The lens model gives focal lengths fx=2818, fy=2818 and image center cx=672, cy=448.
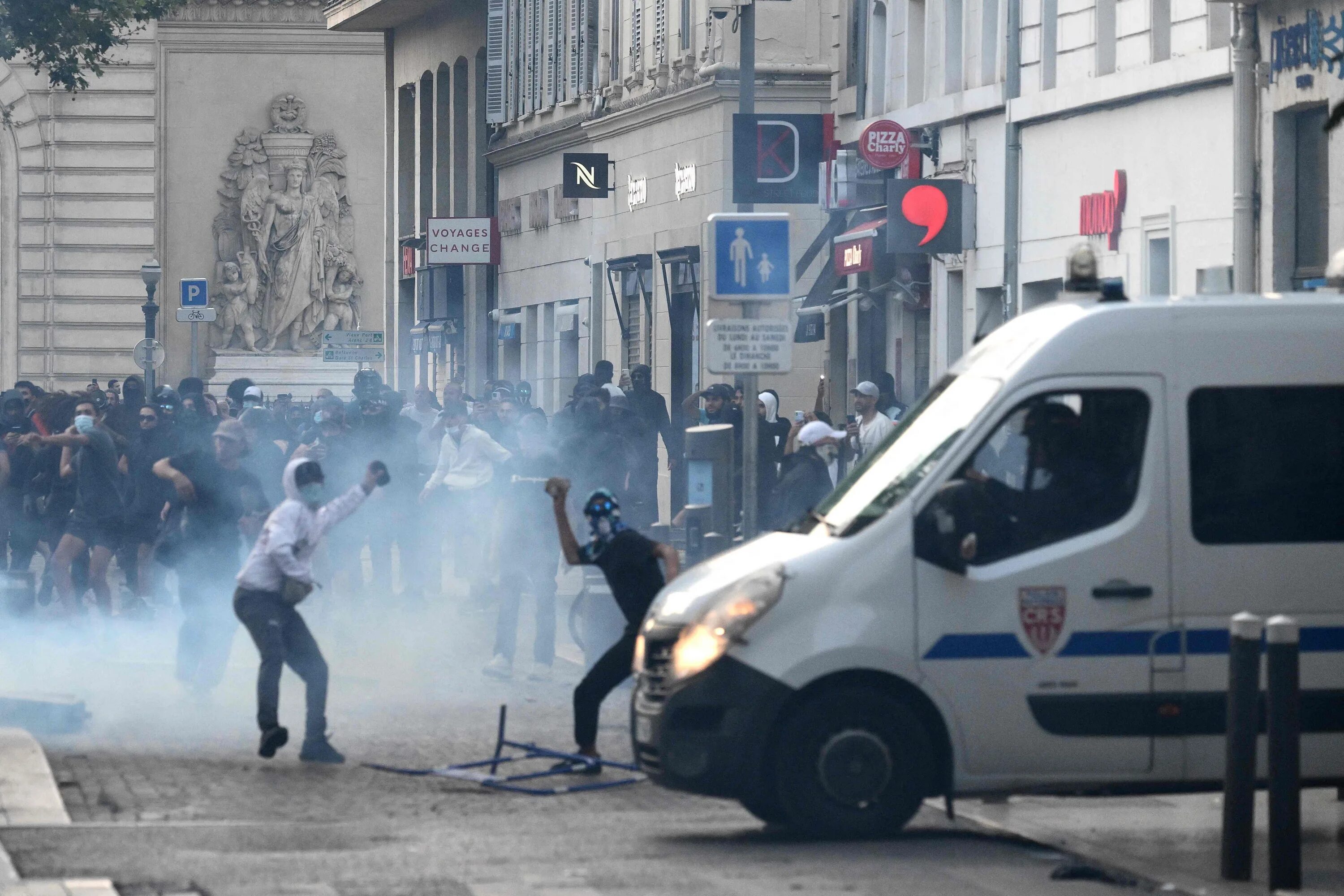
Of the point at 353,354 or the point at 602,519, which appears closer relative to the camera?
the point at 602,519

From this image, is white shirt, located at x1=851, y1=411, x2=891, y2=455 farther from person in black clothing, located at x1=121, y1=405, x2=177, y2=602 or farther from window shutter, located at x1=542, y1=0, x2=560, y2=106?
window shutter, located at x1=542, y1=0, x2=560, y2=106

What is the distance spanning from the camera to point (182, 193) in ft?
202

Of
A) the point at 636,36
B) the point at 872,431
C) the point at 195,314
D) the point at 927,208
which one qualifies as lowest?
the point at 872,431

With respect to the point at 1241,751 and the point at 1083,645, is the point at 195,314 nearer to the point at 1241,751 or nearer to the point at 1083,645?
the point at 1083,645

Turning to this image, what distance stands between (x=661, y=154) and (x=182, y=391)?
38.7ft

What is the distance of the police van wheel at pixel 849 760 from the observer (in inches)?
410

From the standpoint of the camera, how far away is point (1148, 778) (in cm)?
1045

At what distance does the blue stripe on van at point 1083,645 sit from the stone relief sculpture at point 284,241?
51.6m

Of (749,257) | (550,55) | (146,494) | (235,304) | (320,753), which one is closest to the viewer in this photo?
(320,753)

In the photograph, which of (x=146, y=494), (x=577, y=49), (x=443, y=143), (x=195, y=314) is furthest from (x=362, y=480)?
(x=443, y=143)

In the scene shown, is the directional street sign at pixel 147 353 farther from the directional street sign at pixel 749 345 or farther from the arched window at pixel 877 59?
the directional street sign at pixel 749 345

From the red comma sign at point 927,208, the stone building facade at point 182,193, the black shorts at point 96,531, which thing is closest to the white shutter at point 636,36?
the red comma sign at point 927,208

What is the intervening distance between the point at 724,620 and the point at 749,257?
21.6ft

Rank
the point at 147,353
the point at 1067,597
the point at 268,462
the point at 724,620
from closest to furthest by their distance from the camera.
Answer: the point at 1067,597
the point at 724,620
the point at 268,462
the point at 147,353
